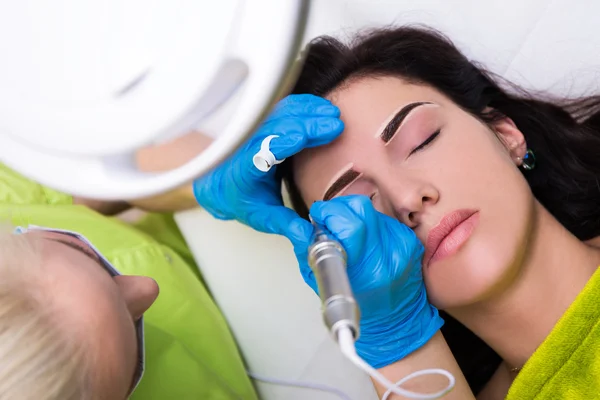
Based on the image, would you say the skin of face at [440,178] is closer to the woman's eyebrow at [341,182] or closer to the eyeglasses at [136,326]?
the woman's eyebrow at [341,182]

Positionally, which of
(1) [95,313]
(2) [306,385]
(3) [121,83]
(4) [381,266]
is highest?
(3) [121,83]

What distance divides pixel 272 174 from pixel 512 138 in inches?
17.6

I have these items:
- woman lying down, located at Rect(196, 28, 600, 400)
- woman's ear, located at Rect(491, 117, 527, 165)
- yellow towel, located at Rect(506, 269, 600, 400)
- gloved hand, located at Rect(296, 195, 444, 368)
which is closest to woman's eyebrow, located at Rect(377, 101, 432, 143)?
woman lying down, located at Rect(196, 28, 600, 400)

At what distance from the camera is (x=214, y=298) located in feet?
4.21

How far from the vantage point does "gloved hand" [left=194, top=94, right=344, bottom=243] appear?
0.85m

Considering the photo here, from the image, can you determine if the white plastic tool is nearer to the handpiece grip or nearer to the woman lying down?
the handpiece grip

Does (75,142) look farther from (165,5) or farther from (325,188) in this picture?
(325,188)

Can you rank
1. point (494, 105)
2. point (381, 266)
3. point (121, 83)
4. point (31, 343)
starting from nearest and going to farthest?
point (121, 83) → point (31, 343) → point (381, 266) → point (494, 105)

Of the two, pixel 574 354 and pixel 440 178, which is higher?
pixel 440 178

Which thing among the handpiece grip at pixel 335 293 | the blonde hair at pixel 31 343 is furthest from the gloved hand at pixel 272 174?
the blonde hair at pixel 31 343

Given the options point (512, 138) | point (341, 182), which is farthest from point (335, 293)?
point (512, 138)

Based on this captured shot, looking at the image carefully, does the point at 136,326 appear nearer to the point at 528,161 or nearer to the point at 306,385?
the point at 306,385

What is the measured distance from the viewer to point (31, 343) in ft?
1.92

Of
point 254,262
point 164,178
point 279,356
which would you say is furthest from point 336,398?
point 164,178
